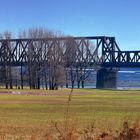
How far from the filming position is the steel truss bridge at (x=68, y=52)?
438 feet

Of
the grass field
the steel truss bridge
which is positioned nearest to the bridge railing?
the steel truss bridge

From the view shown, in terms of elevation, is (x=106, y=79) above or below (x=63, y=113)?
below

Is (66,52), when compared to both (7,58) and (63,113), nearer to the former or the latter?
(7,58)

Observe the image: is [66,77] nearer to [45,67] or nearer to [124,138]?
[45,67]

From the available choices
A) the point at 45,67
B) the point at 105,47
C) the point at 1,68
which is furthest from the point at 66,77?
the point at 105,47

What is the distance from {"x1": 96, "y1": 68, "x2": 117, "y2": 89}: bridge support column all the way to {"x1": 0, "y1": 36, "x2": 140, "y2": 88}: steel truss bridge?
30 centimetres

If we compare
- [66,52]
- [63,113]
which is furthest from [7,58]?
[63,113]

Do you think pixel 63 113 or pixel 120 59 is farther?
pixel 120 59

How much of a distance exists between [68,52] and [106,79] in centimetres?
2690

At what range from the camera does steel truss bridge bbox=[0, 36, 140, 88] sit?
133 m

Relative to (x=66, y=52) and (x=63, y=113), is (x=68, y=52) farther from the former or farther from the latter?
(x=63, y=113)

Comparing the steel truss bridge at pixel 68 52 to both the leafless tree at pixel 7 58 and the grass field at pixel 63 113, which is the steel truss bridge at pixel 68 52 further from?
the grass field at pixel 63 113

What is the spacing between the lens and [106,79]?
166875mm

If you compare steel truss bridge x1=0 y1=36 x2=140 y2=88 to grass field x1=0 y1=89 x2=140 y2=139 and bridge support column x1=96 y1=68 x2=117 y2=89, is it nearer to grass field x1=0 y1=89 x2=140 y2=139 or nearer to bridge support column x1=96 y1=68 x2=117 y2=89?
bridge support column x1=96 y1=68 x2=117 y2=89
